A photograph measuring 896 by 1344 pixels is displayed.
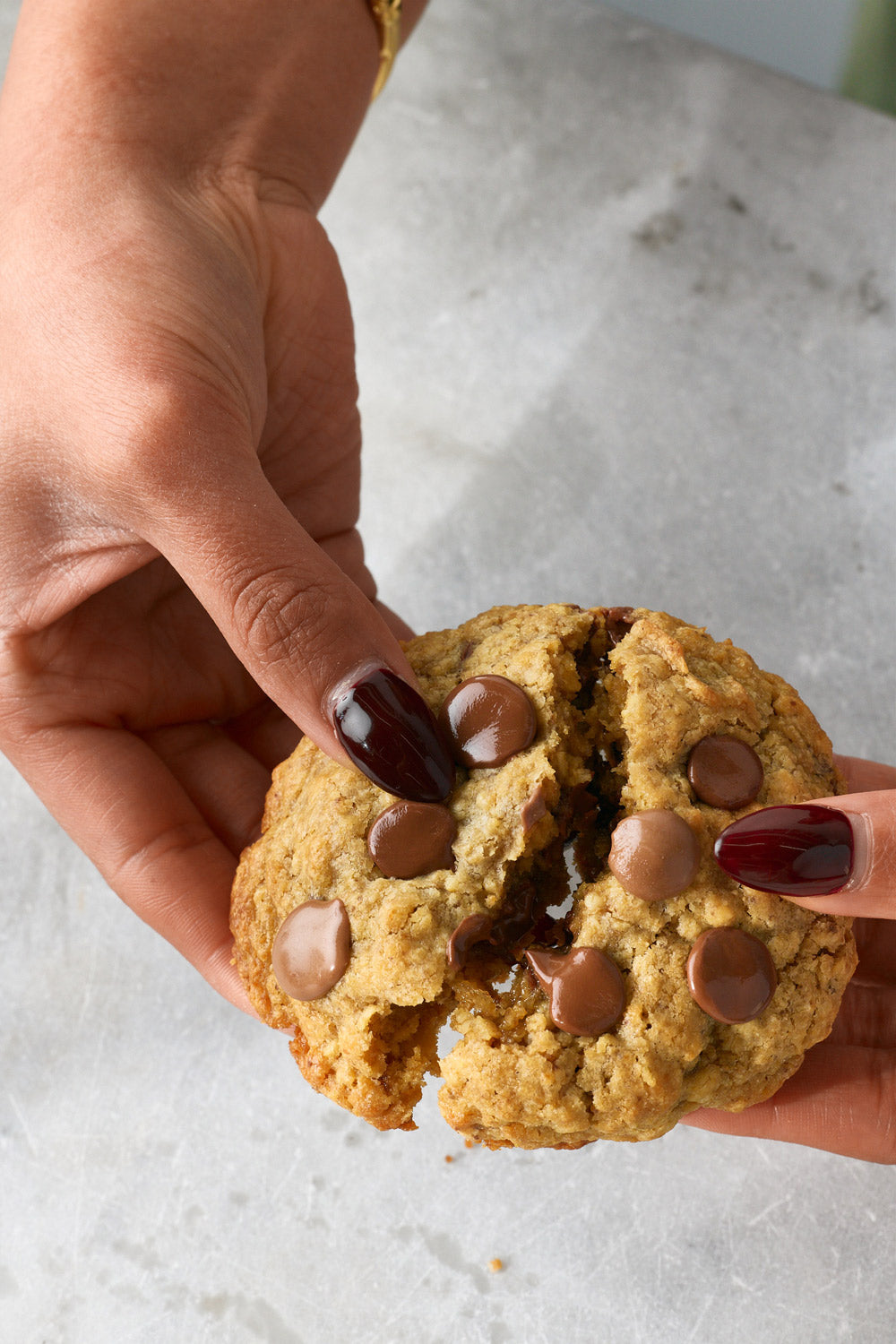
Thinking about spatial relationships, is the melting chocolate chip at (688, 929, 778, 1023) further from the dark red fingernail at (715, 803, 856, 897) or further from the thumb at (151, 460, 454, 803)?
the thumb at (151, 460, 454, 803)

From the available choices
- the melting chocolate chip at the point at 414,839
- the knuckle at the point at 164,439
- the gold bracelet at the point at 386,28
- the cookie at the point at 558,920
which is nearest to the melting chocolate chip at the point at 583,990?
the cookie at the point at 558,920

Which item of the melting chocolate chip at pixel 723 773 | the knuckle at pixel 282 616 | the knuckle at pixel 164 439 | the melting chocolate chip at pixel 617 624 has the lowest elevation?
the melting chocolate chip at pixel 723 773

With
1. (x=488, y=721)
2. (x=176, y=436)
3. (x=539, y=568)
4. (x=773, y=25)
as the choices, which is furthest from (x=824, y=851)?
(x=773, y=25)

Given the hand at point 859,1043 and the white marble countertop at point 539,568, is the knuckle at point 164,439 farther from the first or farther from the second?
the white marble countertop at point 539,568

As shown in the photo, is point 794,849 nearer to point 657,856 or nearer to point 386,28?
point 657,856

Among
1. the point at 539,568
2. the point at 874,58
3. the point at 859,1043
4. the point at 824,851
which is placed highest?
the point at 874,58
